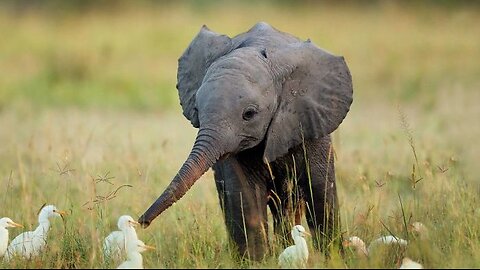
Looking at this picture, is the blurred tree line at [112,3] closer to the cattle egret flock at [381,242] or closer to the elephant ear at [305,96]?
the elephant ear at [305,96]

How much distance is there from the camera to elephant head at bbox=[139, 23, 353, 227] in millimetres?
7438

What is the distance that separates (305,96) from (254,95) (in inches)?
23.7

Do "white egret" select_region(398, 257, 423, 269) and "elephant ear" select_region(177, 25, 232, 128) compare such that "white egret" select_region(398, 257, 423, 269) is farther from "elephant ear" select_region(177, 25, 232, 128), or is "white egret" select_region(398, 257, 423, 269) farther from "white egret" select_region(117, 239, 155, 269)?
"elephant ear" select_region(177, 25, 232, 128)

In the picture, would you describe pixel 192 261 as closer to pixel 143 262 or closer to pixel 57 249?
pixel 143 262

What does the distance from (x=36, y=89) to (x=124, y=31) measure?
5912 millimetres

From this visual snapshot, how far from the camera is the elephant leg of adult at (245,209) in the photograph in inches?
320

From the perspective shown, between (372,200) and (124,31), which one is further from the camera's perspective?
(124,31)

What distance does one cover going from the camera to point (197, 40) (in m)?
8.61

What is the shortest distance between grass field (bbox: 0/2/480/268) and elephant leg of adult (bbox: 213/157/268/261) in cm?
18

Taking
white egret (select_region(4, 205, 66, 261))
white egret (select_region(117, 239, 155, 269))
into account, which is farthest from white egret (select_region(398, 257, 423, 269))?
white egret (select_region(4, 205, 66, 261))

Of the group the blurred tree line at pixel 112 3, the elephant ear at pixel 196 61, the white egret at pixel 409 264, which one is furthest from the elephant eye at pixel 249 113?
the blurred tree line at pixel 112 3

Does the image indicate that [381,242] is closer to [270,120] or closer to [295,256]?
[295,256]

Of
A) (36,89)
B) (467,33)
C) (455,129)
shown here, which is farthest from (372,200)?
(467,33)

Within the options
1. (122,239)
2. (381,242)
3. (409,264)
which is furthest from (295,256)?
(122,239)
